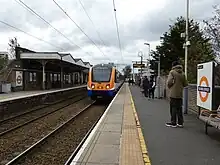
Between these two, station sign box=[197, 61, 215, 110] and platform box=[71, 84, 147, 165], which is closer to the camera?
platform box=[71, 84, 147, 165]

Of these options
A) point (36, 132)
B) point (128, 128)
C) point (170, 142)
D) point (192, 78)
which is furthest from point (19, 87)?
point (170, 142)

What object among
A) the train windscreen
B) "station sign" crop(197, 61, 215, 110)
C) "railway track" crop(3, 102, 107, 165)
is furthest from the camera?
the train windscreen

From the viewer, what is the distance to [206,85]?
9.48 metres

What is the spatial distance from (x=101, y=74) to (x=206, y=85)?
16.4 meters

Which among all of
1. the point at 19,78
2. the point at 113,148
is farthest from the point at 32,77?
the point at 113,148

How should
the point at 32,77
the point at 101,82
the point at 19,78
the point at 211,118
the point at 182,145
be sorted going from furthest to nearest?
1. the point at 32,77
2. the point at 19,78
3. the point at 101,82
4. the point at 211,118
5. the point at 182,145

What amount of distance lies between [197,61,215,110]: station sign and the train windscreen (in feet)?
50.1

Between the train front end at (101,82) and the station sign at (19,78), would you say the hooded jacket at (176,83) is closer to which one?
the train front end at (101,82)

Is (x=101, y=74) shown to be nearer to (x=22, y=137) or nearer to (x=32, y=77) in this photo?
(x=22, y=137)

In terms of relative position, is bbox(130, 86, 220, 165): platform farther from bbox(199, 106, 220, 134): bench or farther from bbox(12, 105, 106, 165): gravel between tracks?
bbox(12, 105, 106, 165): gravel between tracks

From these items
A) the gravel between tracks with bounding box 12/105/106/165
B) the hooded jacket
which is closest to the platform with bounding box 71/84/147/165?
the gravel between tracks with bounding box 12/105/106/165

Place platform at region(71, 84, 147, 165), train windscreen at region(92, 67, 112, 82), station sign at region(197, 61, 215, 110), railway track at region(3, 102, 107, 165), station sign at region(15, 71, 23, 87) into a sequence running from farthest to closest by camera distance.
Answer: station sign at region(15, 71, 23, 87)
train windscreen at region(92, 67, 112, 82)
station sign at region(197, 61, 215, 110)
railway track at region(3, 102, 107, 165)
platform at region(71, 84, 147, 165)

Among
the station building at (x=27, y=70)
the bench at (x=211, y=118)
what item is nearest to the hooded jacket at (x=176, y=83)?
the bench at (x=211, y=118)

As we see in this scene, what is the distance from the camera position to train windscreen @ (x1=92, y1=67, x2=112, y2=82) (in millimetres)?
25234
